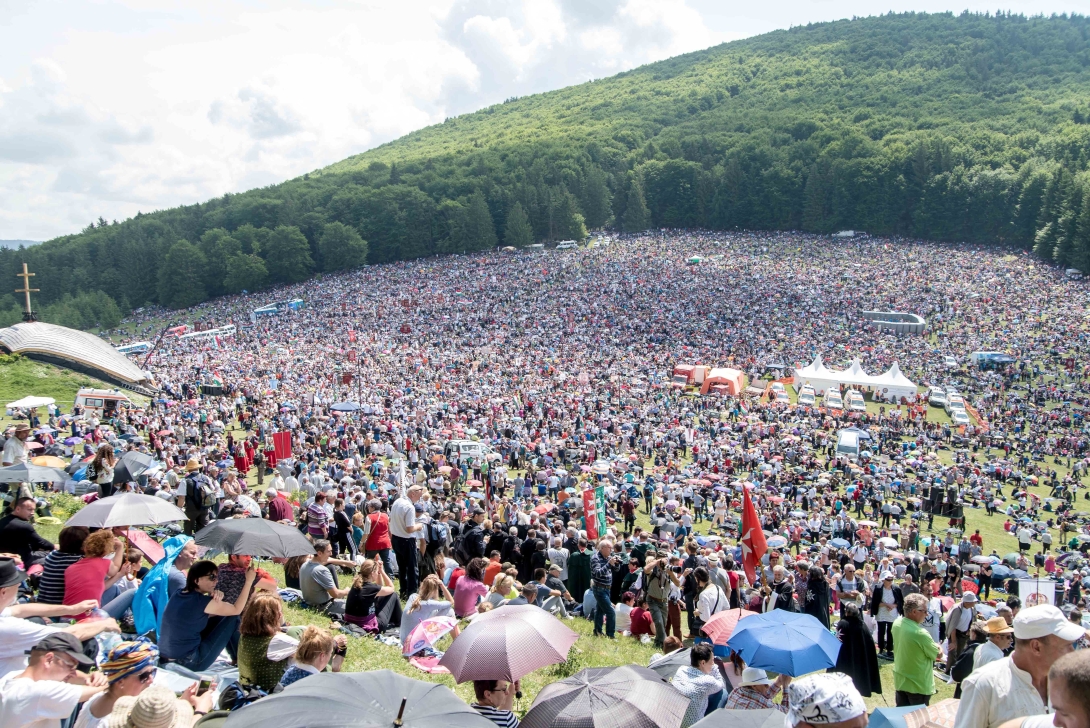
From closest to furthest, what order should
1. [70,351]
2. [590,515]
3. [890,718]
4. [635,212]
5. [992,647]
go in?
[890,718] → [992,647] → [590,515] → [70,351] → [635,212]

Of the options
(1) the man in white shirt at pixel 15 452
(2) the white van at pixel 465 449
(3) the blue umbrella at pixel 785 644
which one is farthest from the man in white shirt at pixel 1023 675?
(2) the white van at pixel 465 449

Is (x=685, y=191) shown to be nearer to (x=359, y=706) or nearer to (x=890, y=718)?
(x=890, y=718)

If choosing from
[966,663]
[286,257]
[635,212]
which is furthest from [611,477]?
[635,212]

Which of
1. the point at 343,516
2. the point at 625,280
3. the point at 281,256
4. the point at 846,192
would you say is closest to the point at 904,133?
the point at 846,192

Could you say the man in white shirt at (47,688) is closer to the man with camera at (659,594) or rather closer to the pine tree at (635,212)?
the man with camera at (659,594)

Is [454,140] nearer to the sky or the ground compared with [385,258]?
nearer to the sky

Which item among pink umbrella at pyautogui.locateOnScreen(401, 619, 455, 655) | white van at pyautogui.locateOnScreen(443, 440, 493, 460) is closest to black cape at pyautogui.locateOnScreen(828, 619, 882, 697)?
pink umbrella at pyautogui.locateOnScreen(401, 619, 455, 655)

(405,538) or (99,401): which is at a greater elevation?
(99,401)

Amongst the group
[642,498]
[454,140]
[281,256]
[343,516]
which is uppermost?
[454,140]

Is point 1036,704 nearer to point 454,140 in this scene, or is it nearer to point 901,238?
point 901,238
